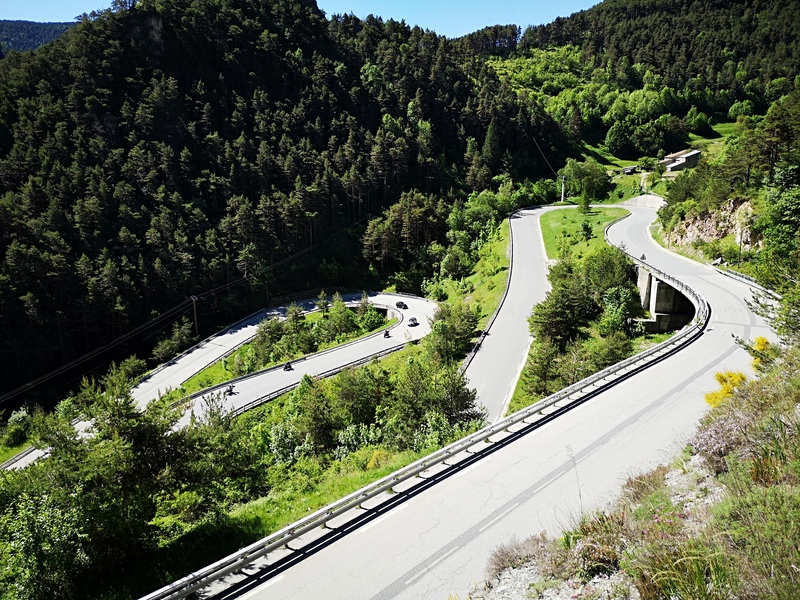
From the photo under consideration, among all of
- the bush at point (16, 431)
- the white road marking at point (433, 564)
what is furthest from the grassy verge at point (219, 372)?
the white road marking at point (433, 564)

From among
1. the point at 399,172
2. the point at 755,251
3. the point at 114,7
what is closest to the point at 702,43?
the point at 399,172

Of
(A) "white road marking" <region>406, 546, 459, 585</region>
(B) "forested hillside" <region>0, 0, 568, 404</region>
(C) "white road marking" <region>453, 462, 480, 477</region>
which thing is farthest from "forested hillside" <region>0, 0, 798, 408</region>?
(A) "white road marking" <region>406, 546, 459, 585</region>

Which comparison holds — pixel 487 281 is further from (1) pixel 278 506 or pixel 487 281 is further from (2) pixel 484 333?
(1) pixel 278 506

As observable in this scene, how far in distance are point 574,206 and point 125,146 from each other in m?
82.2

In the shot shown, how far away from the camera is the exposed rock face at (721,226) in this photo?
40.3m

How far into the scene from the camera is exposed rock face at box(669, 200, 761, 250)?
40.3 meters

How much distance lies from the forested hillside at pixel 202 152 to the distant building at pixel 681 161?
24567 mm

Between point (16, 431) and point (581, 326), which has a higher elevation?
point (581, 326)

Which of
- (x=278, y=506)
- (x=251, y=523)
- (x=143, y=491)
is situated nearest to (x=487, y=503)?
(x=278, y=506)

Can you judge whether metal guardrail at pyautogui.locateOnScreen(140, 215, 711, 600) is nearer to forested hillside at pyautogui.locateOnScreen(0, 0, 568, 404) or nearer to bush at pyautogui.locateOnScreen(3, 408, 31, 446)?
bush at pyautogui.locateOnScreen(3, 408, 31, 446)

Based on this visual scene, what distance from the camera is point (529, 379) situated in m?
31.2

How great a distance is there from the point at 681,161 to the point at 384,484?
115285 millimetres

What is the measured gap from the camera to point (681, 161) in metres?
102

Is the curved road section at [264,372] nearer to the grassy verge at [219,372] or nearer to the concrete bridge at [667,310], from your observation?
the grassy verge at [219,372]
